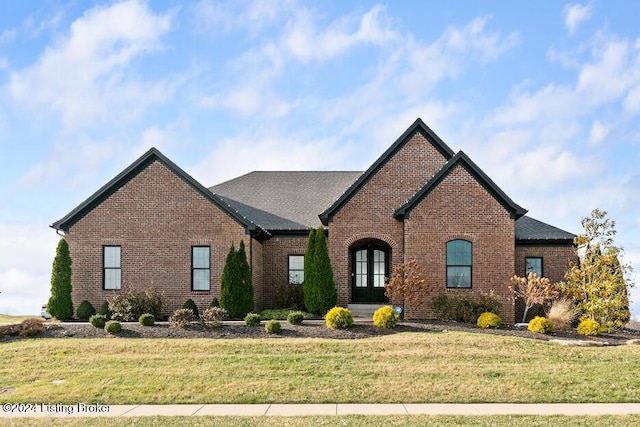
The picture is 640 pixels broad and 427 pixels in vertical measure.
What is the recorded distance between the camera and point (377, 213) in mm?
25609

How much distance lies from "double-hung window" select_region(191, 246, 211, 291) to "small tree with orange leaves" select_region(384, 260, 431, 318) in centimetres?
704

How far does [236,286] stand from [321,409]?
1093 cm

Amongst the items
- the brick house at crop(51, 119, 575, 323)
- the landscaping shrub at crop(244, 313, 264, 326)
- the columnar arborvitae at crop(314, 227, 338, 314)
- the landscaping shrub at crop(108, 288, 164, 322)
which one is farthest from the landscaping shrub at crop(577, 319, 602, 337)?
the landscaping shrub at crop(108, 288, 164, 322)

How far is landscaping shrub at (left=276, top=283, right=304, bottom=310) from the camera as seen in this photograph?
87.7 feet

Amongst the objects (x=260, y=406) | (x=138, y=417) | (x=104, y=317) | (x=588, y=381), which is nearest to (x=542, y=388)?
(x=588, y=381)

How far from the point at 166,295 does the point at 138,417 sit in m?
→ 12.4

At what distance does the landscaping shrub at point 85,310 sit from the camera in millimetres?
24125

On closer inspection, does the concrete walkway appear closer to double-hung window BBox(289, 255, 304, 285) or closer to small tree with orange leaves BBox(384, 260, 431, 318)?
small tree with orange leaves BBox(384, 260, 431, 318)

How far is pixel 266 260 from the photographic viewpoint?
90.4 feet

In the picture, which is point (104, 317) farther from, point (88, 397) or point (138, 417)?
point (138, 417)

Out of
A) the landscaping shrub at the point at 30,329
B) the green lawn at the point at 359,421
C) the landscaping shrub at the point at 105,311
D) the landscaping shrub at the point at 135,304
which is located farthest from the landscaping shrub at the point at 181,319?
the green lawn at the point at 359,421

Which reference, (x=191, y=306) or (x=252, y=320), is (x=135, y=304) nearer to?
(x=191, y=306)

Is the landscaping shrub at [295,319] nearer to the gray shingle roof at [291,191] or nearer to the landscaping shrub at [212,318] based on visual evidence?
the landscaping shrub at [212,318]

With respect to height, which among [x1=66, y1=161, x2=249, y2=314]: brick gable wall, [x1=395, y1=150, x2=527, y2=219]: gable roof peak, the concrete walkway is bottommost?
the concrete walkway
